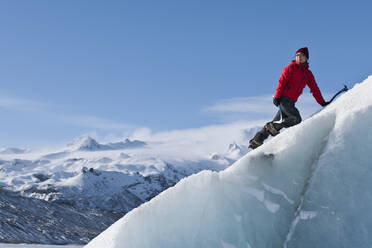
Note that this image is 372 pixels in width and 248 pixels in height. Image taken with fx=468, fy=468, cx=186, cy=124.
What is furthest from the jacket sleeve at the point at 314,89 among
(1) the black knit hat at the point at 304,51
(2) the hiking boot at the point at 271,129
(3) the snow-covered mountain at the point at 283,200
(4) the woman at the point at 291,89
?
(3) the snow-covered mountain at the point at 283,200

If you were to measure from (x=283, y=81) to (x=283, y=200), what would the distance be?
3421 mm

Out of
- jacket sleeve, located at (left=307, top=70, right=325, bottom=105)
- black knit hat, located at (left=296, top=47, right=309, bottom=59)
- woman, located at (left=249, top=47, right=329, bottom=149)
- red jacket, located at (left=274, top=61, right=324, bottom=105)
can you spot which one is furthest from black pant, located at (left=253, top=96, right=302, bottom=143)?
black knit hat, located at (left=296, top=47, right=309, bottom=59)

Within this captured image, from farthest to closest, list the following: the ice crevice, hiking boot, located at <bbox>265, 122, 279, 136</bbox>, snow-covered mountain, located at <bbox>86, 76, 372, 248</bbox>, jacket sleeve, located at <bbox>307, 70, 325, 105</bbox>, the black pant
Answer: jacket sleeve, located at <bbox>307, 70, 325, 105</bbox> → hiking boot, located at <bbox>265, 122, 279, 136</bbox> → the black pant → the ice crevice → snow-covered mountain, located at <bbox>86, 76, 372, 248</bbox>

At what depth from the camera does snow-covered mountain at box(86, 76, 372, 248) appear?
23.8 ft

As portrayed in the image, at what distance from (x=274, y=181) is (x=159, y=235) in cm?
206

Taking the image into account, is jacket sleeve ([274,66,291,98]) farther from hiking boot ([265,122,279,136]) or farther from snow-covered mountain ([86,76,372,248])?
snow-covered mountain ([86,76,372,248])

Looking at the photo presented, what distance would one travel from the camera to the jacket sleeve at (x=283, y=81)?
10.1 meters

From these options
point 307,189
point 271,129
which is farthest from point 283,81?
point 307,189

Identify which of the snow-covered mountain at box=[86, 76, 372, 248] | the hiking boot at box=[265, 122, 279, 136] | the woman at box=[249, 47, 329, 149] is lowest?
the snow-covered mountain at box=[86, 76, 372, 248]

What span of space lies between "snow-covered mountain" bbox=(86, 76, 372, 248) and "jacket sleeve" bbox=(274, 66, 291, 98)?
249 cm

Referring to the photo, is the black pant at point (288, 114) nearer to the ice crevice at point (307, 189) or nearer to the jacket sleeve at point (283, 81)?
the jacket sleeve at point (283, 81)

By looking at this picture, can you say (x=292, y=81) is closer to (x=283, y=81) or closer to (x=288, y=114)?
(x=283, y=81)

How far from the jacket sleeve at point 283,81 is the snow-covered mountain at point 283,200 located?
249 cm

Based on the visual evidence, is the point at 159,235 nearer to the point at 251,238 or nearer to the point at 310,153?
the point at 251,238
